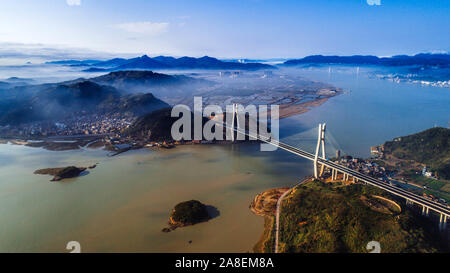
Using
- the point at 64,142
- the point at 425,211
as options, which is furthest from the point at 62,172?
the point at 425,211

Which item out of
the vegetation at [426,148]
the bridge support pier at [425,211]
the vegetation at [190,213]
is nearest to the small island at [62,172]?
the vegetation at [190,213]

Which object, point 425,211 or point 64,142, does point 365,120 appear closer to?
point 425,211

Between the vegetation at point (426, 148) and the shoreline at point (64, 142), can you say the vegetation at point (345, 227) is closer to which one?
the vegetation at point (426, 148)

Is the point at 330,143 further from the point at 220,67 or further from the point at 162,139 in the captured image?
the point at 220,67

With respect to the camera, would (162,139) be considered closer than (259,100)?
Yes

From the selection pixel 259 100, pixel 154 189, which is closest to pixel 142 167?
pixel 154 189

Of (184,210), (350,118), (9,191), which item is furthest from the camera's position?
(350,118)
